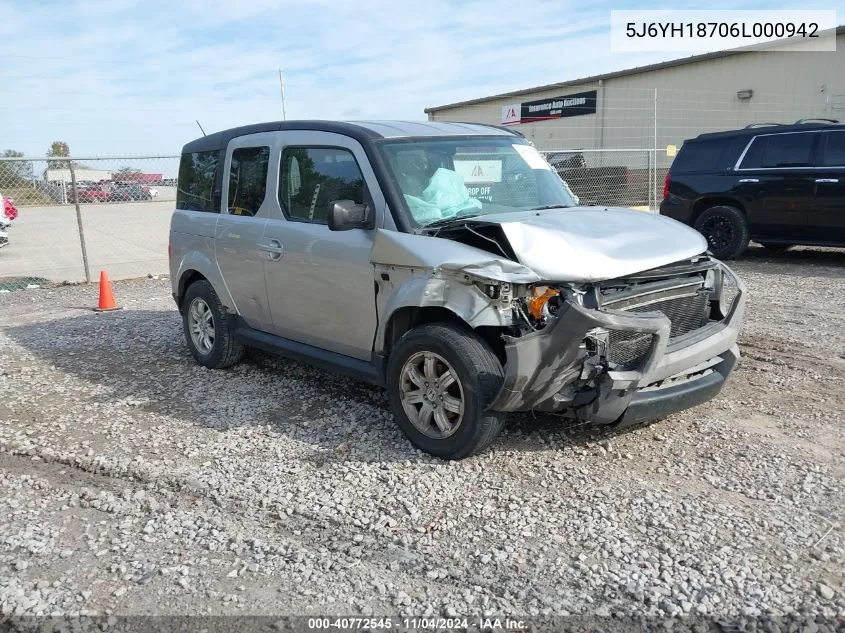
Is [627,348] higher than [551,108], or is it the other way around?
[551,108]

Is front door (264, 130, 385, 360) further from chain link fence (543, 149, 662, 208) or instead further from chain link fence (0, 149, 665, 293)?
chain link fence (543, 149, 662, 208)

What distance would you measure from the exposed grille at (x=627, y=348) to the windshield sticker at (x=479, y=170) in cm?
158

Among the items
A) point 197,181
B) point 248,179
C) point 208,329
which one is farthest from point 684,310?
point 197,181

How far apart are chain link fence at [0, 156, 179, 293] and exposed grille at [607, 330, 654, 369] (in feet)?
30.8

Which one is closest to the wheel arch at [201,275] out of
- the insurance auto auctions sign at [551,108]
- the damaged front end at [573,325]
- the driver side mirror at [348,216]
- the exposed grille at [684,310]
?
the driver side mirror at [348,216]

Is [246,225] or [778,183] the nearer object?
[246,225]

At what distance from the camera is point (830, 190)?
32.7ft

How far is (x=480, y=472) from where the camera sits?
4.16 metres

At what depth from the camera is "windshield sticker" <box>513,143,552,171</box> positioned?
213 inches

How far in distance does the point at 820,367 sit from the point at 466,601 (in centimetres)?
409

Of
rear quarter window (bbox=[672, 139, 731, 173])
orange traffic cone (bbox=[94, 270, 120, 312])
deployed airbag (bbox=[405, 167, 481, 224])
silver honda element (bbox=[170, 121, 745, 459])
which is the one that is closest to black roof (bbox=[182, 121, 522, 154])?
silver honda element (bbox=[170, 121, 745, 459])

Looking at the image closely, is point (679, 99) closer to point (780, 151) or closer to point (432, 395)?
point (780, 151)

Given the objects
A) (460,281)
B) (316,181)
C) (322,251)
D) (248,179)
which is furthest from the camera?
(248,179)

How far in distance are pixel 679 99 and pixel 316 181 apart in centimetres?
2067
